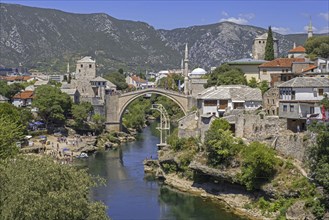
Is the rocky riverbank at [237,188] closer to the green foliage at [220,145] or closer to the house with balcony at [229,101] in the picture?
the green foliage at [220,145]

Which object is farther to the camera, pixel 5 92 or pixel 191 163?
pixel 5 92

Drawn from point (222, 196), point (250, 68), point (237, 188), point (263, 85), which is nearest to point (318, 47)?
point (250, 68)

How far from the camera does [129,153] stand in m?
68.7

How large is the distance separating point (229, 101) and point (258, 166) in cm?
1488

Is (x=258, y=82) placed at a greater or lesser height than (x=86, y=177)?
greater

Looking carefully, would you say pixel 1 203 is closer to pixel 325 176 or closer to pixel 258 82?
pixel 325 176

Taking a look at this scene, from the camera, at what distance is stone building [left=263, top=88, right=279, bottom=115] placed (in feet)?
164

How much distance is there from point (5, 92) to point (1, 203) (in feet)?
224

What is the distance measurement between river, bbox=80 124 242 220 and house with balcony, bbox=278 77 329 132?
895 cm

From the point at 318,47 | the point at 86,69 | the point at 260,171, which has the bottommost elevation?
the point at 260,171

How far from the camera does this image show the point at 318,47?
73562mm

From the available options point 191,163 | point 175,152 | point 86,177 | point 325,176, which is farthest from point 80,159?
point 86,177

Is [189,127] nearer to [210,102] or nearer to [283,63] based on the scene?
[210,102]

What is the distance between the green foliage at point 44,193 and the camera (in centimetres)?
2117
